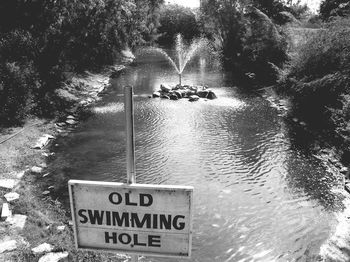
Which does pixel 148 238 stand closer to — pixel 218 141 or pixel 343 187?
pixel 343 187

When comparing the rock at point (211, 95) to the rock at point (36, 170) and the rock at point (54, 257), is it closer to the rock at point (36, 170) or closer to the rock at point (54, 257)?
the rock at point (36, 170)

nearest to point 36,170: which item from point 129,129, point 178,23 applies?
point 129,129

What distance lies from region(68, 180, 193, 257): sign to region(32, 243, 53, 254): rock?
16.7ft

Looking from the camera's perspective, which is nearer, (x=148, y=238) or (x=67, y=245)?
(x=148, y=238)

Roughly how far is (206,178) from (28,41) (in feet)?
34.5

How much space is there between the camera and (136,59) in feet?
121

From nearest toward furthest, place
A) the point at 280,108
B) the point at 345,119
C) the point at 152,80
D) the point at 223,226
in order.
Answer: the point at 223,226 → the point at 345,119 → the point at 280,108 → the point at 152,80

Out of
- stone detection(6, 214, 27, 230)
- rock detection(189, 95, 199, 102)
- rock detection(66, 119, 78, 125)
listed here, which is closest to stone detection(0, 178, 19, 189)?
stone detection(6, 214, 27, 230)

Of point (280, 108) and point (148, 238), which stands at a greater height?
point (148, 238)

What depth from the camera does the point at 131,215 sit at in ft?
9.48

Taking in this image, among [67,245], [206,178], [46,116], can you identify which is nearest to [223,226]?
[206,178]

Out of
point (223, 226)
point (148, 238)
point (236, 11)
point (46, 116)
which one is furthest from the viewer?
point (236, 11)

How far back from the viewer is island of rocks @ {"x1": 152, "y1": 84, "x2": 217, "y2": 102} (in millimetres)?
22000

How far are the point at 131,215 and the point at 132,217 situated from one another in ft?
0.07
